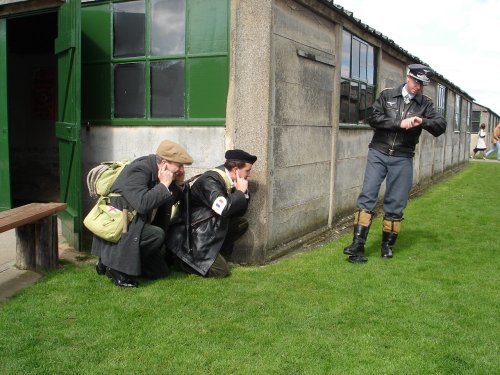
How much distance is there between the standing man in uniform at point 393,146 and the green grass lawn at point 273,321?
53 centimetres

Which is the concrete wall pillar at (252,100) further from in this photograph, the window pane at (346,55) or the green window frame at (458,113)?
the green window frame at (458,113)

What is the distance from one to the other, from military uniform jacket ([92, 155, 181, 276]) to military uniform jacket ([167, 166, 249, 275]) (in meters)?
0.38

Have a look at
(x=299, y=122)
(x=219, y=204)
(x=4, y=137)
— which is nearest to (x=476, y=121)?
(x=299, y=122)

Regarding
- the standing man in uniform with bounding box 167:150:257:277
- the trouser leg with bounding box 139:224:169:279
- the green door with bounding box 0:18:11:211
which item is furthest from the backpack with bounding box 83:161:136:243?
the green door with bounding box 0:18:11:211

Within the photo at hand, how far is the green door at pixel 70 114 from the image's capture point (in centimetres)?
614

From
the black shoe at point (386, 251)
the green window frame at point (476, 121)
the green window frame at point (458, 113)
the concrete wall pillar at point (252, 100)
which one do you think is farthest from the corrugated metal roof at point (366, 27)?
the green window frame at point (476, 121)

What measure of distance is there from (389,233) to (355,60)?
398 cm

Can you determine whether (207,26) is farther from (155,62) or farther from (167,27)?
(155,62)

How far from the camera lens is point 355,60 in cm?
927

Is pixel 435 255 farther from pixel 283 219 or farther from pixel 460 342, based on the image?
pixel 460 342

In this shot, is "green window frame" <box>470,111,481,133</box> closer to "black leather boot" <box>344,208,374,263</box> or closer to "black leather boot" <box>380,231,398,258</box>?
"black leather boot" <box>380,231,398,258</box>

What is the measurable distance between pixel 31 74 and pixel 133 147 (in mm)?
4777

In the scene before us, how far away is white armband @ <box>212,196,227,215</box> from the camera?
16.9 feet

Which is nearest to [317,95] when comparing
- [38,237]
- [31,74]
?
[38,237]
